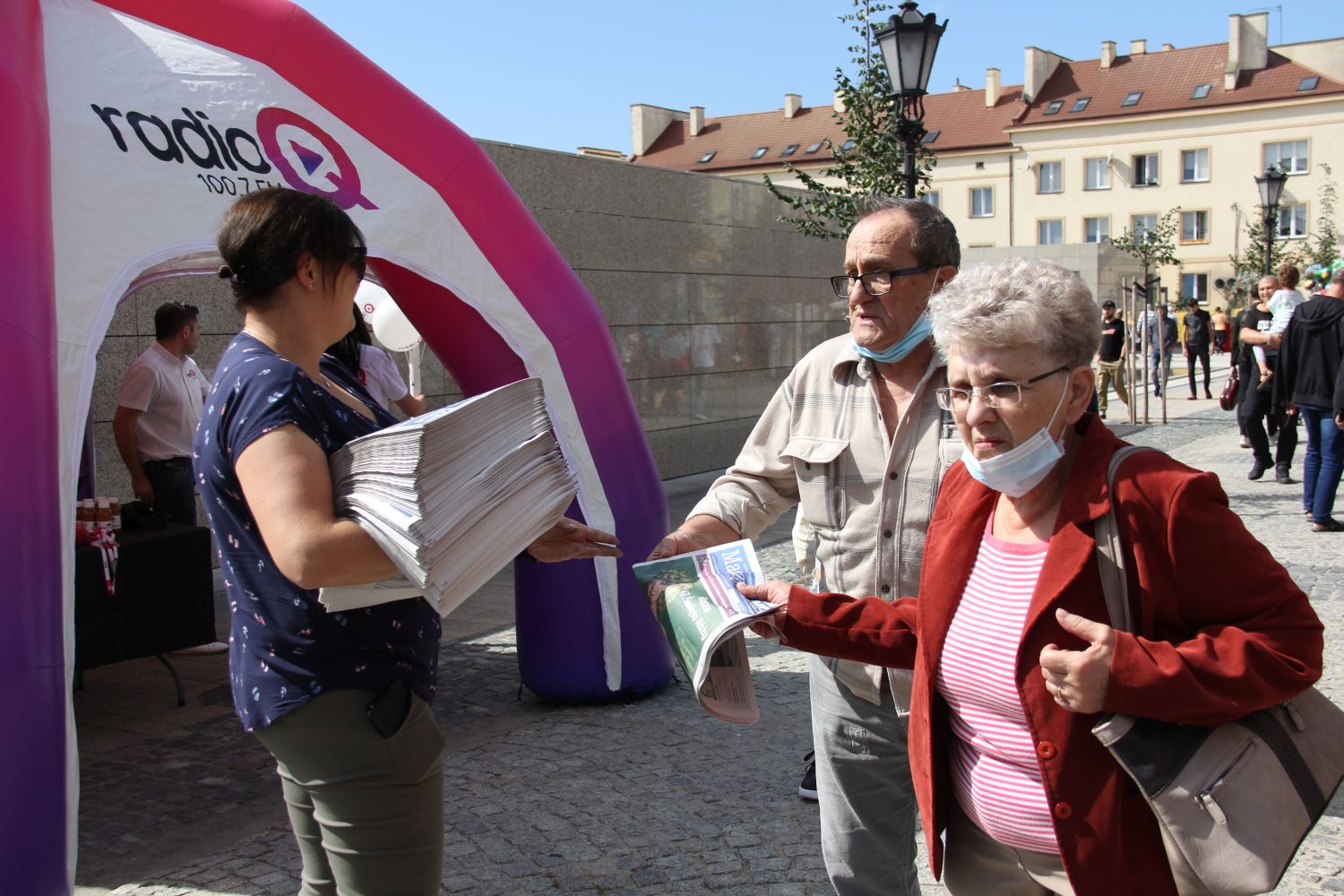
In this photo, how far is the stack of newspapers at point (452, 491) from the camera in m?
1.97

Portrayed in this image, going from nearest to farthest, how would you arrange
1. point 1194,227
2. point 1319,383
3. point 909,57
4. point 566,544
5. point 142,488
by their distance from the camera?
point 566,544 < point 142,488 < point 909,57 < point 1319,383 < point 1194,227

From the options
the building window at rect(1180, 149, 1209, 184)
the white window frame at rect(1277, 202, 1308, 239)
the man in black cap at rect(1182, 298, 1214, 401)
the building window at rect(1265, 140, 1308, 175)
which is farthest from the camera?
Answer: the building window at rect(1180, 149, 1209, 184)

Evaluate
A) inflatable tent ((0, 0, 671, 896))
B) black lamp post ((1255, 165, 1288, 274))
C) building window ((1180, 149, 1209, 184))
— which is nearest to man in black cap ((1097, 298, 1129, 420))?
black lamp post ((1255, 165, 1288, 274))

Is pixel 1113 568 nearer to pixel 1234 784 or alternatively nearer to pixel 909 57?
pixel 1234 784

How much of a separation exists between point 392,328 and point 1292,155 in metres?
59.6

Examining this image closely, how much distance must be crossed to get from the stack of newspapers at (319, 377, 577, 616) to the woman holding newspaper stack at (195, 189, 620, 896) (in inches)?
3.1

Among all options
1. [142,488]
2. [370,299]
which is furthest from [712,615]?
[370,299]

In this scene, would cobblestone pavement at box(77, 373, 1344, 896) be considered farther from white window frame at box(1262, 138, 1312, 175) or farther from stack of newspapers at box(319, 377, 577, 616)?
white window frame at box(1262, 138, 1312, 175)

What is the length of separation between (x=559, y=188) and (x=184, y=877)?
8116mm

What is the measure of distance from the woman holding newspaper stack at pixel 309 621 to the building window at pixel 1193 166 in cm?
6350

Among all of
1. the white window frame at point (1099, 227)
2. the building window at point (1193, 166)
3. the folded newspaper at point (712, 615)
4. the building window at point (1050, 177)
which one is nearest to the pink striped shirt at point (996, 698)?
the folded newspaper at point (712, 615)

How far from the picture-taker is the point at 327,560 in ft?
6.38

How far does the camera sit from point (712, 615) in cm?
227

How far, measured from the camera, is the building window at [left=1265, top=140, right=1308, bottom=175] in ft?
184
